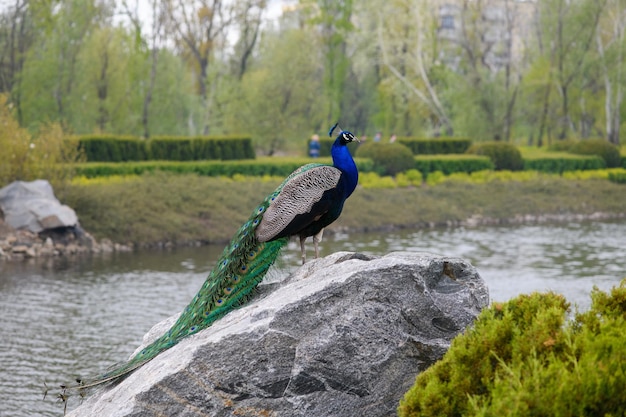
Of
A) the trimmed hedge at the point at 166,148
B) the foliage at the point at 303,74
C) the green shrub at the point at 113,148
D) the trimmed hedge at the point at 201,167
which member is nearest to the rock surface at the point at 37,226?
the trimmed hedge at the point at 201,167

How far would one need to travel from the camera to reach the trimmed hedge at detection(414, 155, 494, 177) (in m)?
35.3

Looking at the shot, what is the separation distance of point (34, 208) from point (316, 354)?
1699cm

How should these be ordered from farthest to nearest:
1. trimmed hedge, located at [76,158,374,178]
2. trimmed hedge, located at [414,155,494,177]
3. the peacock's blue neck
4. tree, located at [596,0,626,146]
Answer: tree, located at [596,0,626,146]
trimmed hedge, located at [414,155,494,177]
trimmed hedge, located at [76,158,374,178]
the peacock's blue neck

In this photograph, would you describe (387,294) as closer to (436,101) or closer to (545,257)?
(545,257)

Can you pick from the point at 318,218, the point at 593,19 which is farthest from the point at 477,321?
the point at 593,19

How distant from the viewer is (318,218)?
741 cm

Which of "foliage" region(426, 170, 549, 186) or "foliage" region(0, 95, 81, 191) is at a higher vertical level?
"foliage" region(0, 95, 81, 191)

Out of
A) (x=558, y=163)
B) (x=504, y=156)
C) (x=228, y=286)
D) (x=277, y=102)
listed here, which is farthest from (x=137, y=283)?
(x=277, y=102)

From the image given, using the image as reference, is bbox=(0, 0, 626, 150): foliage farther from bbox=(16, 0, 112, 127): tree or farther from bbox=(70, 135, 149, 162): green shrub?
bbox=(70, 135, 149, 162): green shrub

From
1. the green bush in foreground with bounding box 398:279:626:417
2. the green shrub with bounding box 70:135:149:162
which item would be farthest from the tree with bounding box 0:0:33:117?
the green bush in foreground with bounding box 398:279:626:417

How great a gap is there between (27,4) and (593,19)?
23.9 metres

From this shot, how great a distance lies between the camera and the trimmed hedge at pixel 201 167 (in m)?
29.5

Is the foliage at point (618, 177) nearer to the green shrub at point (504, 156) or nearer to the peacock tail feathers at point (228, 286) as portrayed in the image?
the green shrub at point (504, 156)

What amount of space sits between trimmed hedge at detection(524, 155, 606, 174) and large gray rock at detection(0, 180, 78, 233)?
2047 cm
